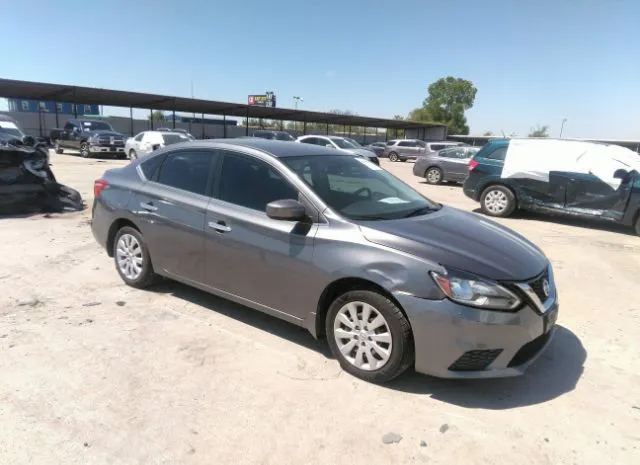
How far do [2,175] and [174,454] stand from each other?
783cm

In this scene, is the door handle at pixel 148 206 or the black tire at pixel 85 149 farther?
the black tire at pixel 85 149

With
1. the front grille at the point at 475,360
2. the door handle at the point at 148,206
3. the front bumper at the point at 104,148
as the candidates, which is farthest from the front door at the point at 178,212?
the front bumper at the point at 104,148

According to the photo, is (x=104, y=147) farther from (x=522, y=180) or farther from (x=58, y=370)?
(x=58, y=370)

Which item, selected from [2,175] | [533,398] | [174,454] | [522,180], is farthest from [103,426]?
[522,180]

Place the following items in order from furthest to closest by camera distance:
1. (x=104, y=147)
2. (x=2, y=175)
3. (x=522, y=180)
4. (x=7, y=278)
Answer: (x=104, y=147)
(x=522, y=180)
(x=2, y=175)
(x=7, y=278)

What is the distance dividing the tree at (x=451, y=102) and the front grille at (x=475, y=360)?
94679mm

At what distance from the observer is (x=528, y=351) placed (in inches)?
125

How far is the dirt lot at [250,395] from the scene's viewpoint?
265cm

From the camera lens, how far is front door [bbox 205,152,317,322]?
11.7 feet

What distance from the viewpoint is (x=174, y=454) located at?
2.57 m

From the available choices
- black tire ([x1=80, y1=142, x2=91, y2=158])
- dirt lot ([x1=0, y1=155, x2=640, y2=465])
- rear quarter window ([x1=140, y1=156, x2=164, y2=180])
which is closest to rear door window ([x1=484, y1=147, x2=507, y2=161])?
dirt lot ([x1=0, y1=155, x2=640, y2=465])

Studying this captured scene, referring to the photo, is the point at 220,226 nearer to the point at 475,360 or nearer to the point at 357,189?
the point at 357,189

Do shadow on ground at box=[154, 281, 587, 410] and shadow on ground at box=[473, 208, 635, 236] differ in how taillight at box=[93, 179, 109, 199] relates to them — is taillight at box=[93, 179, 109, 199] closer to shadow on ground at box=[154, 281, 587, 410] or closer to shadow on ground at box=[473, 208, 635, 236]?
shadow on ground at box=[154, 281, 587, 410]

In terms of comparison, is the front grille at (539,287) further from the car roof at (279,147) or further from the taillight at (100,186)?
the taillight at (100,186)
